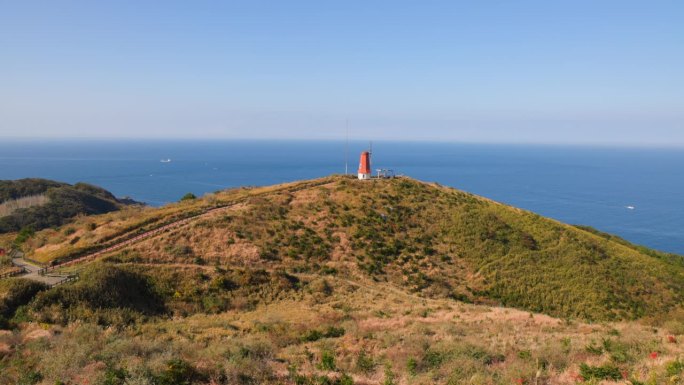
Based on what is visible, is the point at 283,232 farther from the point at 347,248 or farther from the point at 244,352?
the point at 244,352

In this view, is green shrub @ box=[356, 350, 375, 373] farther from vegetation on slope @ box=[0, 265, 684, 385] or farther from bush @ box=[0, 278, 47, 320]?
bush @ box=[0, 278, 47, 320]

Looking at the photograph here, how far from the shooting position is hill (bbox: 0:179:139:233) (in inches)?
3113

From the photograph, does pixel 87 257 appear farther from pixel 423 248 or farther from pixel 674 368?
pixel 674 368

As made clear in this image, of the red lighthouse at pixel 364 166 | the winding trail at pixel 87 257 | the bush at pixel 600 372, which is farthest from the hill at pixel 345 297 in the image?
the red lighthouse at pixel 364 166

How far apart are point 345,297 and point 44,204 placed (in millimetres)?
89007

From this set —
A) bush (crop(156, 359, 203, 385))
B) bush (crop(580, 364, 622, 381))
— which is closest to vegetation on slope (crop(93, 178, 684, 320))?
bush (crop(156, 359, 203, 385))

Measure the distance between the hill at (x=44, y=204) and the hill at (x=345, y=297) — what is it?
153ft

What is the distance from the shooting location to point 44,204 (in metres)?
90.2

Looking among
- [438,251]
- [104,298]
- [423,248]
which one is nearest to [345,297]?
[423,248]

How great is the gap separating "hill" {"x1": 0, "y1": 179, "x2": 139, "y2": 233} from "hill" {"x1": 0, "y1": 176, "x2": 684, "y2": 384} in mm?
46655

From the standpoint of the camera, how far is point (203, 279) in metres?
31.7

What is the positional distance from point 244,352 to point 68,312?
14.5 meters

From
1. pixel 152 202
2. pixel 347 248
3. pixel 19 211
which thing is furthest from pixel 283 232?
pixel 152 202

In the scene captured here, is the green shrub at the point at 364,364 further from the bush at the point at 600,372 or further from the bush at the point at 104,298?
the bush at the point at 104,298
